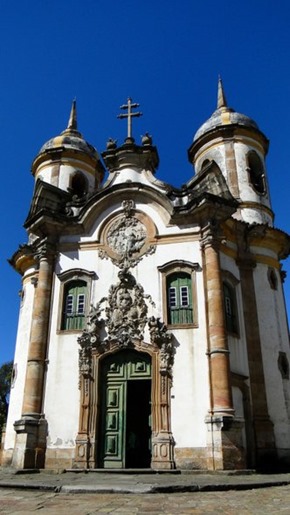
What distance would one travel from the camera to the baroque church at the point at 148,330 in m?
14.9

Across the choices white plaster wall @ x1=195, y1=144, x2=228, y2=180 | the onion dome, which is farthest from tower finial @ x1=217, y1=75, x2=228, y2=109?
white plaster wall @ x1=195, y1=144, x2=228, y2=180

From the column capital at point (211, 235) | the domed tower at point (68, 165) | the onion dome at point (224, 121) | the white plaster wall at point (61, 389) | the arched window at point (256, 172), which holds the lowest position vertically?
the white plaster wall at point (61, 389)

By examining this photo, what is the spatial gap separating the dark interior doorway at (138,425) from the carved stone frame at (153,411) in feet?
3.13

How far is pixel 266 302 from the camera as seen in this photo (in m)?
18.7

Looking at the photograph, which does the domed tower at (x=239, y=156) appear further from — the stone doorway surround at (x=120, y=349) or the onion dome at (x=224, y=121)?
the stone doorway surround at (x=120, y=349)

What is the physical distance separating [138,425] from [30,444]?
12.7ft

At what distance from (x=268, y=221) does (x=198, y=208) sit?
5559 millimetres

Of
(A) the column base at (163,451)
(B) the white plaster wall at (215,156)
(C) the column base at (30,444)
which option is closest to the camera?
(A) the column base at (163,451)

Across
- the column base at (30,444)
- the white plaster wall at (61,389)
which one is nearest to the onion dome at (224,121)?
the white plaster wall at (61,389)

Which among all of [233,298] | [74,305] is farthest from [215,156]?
[74,305]

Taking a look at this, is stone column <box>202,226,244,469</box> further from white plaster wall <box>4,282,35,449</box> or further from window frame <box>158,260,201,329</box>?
white plaster wall <box>4,282,35,449</box>

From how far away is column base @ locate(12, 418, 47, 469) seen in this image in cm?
1485

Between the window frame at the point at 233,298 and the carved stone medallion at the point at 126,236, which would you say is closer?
the window frame at the point at 233,298

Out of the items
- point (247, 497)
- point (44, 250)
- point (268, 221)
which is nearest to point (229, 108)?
point (268, 221)
